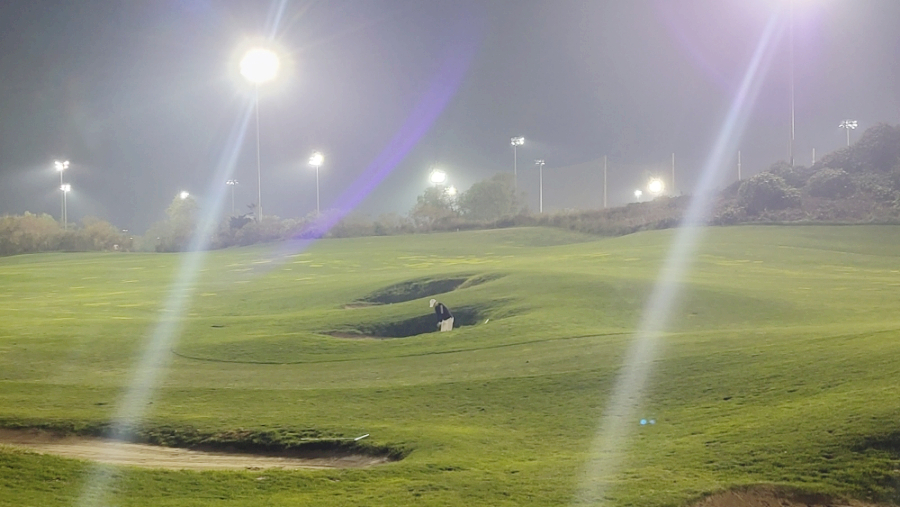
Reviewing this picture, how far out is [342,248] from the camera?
89438 mm

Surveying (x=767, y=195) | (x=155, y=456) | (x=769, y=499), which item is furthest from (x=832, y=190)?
(x=155, y=456)

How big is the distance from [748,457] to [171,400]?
49.4 ft

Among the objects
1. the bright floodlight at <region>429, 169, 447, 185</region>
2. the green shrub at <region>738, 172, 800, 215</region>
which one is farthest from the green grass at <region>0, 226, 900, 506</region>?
the bright floodlight at <region>429, 169, 447, 185</region>

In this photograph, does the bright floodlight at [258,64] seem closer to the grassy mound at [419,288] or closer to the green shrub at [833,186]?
the grassy mound at [419,288]

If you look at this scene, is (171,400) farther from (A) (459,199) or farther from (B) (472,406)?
(A) (459,199)

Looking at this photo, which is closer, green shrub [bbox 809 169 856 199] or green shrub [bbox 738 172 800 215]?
green shrub [bbox 738 172 800 215]

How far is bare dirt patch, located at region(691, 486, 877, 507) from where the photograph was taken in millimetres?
11734

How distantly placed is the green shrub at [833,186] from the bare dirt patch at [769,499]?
273 ft

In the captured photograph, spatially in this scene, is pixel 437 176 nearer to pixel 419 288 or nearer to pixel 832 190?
pixel 832 190

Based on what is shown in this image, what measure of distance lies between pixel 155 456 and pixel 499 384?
917cm

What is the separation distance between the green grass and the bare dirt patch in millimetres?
258

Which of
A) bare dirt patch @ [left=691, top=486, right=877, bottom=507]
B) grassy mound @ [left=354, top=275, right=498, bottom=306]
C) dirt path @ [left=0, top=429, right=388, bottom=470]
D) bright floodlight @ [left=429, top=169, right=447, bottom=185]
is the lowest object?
dirt path @ [left=0, top=429, right=388, bottom=470]

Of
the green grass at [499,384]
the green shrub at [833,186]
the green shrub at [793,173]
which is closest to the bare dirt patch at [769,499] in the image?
the green grass at [499,384]

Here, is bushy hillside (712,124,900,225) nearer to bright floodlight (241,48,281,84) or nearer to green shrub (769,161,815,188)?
green shrub (769,161,815,188)
